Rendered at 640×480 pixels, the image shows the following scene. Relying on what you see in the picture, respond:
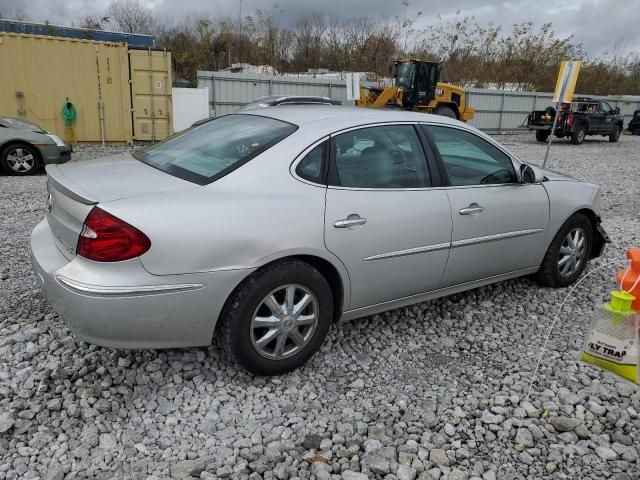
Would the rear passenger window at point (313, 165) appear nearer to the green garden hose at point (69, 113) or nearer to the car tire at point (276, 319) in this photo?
the car tire at point (276, 319)

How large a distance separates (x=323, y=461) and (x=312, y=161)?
159cm

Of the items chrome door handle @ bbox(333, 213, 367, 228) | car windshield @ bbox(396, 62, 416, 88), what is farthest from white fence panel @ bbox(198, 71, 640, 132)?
chrome door handle @ bbox(333, 213, 367, 228)

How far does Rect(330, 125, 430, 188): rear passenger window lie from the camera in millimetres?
3082

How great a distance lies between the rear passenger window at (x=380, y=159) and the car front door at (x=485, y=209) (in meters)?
0.20

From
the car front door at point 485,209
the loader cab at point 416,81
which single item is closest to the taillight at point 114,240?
the car front door at point 485,209

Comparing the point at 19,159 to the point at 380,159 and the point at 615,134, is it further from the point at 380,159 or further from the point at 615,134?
the point at 615,134

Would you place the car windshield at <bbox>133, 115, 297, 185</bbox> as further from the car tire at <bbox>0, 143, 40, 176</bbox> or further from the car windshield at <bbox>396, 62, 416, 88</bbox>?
the car windshield at <bbox>396, 62, 416, 88</bbox>

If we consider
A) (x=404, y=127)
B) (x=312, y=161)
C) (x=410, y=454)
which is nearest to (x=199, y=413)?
(x=410, y=454)

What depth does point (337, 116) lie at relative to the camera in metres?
3.26

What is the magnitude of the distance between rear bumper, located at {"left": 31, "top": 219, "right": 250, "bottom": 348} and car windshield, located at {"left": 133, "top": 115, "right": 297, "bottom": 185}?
1.96ft

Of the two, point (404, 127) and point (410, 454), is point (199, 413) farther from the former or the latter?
point (404, 127)

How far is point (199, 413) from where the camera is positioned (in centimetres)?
267

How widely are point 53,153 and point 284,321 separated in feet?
28.2

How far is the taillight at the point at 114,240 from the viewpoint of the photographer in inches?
94.1
